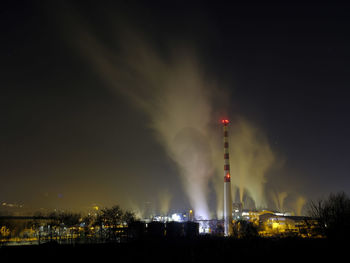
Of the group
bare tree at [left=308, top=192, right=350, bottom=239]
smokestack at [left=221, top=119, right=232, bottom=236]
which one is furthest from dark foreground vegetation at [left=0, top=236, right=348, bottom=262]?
smokestack at [left=221, top=119, right=232, bottom=236]

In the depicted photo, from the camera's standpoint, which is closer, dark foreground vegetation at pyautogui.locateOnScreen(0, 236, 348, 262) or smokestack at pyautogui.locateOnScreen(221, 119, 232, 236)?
dark foreground vegetation at pyautogui.locateOnScreen(0, 236, 348, 262)

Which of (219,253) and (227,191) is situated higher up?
(227,191)

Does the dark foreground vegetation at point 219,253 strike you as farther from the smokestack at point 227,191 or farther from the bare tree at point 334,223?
the smokestack at point 227,191

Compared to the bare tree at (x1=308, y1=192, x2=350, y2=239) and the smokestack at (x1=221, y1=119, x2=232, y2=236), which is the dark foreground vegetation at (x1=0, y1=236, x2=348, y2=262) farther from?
the smokestack at (x1=221, y1=119, x2=232, y2=236)

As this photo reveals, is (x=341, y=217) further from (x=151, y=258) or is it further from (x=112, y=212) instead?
(x=112, y=212)

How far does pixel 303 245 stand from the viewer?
21.5 meters

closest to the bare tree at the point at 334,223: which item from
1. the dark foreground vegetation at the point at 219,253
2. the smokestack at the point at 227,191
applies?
the dark foreground vegetation at the point at 219,253

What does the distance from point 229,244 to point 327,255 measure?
7469mm

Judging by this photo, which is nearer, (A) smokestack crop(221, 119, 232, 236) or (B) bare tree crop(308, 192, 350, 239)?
(B) bare tree crop(308, 192, 350, 239)

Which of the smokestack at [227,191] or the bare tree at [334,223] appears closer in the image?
the bare tree at [334,223]

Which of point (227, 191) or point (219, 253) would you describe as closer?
point (219, 253)

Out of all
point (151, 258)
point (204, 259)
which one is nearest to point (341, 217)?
point (204, 259)

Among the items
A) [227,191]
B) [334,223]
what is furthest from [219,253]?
[227,191]

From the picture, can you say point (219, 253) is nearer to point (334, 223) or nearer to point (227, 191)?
point (334, 223)
